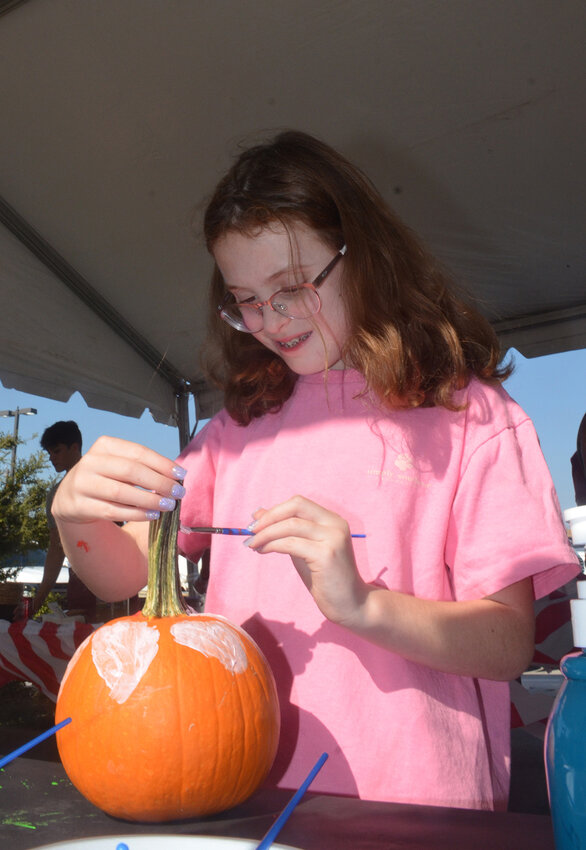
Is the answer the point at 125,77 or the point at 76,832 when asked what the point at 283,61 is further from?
the point at 76,832

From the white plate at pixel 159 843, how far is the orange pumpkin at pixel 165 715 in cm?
18

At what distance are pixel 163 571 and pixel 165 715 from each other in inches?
6.0

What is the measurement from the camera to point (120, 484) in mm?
837

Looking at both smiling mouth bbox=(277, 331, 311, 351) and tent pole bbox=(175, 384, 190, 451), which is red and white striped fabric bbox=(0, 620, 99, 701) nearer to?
smiling mouth bbox=(277, 331, 311, 351)

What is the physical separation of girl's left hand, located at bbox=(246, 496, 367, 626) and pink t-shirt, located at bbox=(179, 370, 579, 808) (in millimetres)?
256

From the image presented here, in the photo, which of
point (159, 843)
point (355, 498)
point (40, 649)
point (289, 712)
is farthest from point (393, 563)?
point (40, 649)

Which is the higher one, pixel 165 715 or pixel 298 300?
pixel 298 300

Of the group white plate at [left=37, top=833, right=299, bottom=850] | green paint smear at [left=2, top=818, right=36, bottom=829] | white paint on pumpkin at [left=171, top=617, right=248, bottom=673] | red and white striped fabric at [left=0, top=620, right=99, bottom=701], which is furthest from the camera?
red and white striped fabric at [left=0, top=620, right=99, bottom=701]

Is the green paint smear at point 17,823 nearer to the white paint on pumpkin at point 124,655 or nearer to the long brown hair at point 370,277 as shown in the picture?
the white paint on pumpkin at point 124,655

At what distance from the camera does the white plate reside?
0.50 meters

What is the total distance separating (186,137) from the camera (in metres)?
3.31

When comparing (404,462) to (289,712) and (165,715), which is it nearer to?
(289,712)

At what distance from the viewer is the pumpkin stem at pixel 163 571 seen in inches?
30.7

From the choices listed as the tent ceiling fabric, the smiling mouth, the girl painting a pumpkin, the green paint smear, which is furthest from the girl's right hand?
the tent ceiling fabric
